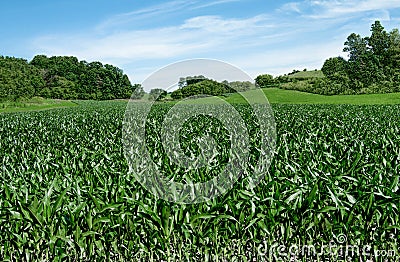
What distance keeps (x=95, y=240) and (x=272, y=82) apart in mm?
82749

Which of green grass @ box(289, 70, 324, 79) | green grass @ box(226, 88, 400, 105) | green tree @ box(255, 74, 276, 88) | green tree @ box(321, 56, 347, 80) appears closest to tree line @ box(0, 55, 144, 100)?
green tree @ box(255, 74, 276, 88)

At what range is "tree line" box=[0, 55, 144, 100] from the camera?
10336 centimetres

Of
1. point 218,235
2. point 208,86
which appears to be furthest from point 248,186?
point 208,86

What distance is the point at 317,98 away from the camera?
62.3m

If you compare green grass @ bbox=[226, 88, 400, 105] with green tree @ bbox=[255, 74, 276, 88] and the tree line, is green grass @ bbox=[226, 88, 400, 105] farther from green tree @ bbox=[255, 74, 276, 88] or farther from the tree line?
the tree line

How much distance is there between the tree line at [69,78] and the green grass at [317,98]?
1799 inches

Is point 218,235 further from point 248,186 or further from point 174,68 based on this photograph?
point 174,68

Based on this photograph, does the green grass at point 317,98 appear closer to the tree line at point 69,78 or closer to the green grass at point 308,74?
the green grass at point 308,74

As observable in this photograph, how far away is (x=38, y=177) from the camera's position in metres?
6.34

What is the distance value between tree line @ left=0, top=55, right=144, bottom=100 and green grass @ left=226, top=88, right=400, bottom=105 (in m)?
45.7

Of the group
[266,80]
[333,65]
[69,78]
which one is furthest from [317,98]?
[69,78]

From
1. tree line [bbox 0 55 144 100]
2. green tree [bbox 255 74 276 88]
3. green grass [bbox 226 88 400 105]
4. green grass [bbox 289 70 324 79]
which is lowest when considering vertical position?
green grass [bbox 226 88 400 105]

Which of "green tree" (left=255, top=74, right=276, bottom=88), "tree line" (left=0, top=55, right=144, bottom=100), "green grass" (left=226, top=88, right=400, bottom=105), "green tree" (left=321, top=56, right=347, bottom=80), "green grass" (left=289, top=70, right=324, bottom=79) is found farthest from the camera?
"tree line" (left=0, top=55, right=144, bottom=100)

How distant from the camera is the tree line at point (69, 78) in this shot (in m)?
103
